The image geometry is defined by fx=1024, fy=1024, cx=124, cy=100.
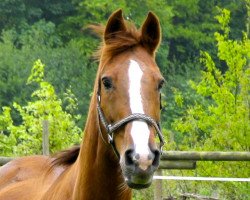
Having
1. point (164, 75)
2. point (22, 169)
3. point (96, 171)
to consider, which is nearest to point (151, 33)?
point (96, 171)

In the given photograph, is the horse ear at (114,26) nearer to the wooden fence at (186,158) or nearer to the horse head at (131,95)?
the horse head at (131,95)

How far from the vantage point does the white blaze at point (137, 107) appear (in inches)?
199

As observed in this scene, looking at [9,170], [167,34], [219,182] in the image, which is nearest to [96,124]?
[9,170]

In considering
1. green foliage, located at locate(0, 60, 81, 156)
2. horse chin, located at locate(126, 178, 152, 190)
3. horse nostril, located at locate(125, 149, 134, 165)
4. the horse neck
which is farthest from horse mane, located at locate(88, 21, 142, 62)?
green foliage, located at locate(0, 60, 81, 156)

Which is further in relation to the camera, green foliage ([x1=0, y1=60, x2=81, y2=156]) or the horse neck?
green foliage ([x1=0, y1=60, x2=81, y2=156])

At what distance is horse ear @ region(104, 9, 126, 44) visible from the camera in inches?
224

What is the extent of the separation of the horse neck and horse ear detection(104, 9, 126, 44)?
1.16 ft

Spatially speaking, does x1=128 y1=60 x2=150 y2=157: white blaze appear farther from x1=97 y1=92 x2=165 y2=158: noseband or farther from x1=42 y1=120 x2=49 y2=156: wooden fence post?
x1=42 y1=120 x2=49 y2=156: wooden fence post

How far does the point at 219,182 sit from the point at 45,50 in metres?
32.5

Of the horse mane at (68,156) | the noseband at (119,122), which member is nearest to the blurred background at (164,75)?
the horse mane at (68,156)

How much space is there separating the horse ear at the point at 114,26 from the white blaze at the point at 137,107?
0.90 feet

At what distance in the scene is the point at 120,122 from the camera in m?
5.30

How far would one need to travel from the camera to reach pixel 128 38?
18.5ft

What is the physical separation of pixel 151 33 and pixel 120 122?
2.26ft
